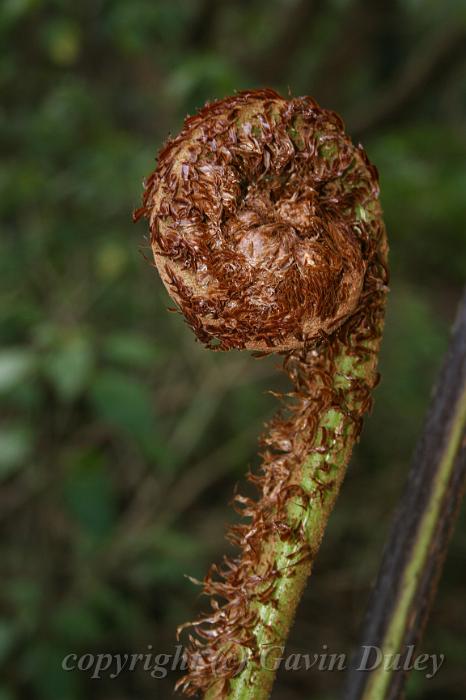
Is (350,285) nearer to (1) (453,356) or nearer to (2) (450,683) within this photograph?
(1) (453,356)

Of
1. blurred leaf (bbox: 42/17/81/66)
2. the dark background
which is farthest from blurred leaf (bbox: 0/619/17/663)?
blurred leaf (bbox: 42/17/81/66)

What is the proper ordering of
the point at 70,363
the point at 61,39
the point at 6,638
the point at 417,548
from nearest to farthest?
the point at 417,548
the point at 70,363
the point at 6,638
the point at 61,39

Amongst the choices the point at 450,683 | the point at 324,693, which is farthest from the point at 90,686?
the point at 450,683

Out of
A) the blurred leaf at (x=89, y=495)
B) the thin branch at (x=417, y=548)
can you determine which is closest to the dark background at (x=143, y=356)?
the blurred leaf at (x=89, y=495)

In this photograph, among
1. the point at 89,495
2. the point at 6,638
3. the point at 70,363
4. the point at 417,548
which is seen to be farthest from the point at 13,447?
the point at 417,548

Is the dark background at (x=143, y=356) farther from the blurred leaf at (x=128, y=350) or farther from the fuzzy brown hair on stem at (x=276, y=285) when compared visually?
the fuzzy brown hair on stem at (x=276, y=285)

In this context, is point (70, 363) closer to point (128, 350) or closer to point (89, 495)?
point (128, 350)
